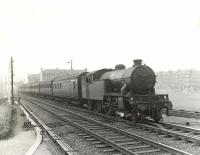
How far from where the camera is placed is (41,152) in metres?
9.11

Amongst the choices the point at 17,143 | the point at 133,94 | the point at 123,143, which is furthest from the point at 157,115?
the point at 17,143

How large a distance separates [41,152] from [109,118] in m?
7.88

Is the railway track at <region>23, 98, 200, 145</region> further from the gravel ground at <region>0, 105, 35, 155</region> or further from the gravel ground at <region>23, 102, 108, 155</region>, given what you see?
the gravel ground at <region>0, 105, 35, 155</region>

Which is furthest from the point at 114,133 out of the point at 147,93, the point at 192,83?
the point at 192,83

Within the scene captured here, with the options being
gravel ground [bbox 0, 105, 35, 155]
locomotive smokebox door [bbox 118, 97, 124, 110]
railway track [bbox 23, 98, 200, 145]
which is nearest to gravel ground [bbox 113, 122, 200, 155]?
railway track [bbox 23, 98, 200, 145]

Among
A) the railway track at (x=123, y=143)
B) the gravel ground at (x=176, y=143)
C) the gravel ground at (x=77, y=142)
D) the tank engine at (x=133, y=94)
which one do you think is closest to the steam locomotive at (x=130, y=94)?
the tank engine at (x=133, y=94)

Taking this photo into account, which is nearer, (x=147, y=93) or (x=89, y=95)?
(x=147, y=93)

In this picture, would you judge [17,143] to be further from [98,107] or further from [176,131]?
[98,107]

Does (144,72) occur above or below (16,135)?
above

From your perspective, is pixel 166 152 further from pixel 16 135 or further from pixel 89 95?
pixel 89 95

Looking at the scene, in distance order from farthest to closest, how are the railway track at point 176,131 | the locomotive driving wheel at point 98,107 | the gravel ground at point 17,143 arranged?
the locomotive driving wheel at point 98,107
the railway track at point 176,131
the gravel ground at point 17,143

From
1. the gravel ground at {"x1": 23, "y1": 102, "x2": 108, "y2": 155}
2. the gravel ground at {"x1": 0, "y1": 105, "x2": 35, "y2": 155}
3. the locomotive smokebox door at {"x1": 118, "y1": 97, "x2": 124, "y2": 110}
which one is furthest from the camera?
the locomotive smokebox door at {"x1": 118, "y1": 97, "x2": 124, "y2": 110}

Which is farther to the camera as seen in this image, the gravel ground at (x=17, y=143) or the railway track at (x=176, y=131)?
the railway track at (x=176, y=131)

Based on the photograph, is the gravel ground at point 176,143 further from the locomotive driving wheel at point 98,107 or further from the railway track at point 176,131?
the locomotive driving wheel at point 98,107
